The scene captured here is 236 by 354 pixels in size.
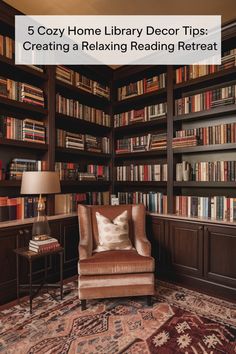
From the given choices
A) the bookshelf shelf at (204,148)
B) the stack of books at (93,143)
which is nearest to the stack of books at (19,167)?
the stack of books at (93,143)

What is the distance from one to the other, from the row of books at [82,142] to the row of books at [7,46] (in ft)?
3.07

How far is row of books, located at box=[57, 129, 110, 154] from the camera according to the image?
3.06 m

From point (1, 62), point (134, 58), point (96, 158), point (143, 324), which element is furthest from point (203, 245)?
point (1, 62)

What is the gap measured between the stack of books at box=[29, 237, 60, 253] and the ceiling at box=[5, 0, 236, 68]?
7.51 feet

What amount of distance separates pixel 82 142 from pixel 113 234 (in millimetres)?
1368

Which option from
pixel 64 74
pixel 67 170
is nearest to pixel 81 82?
pixel 64 74

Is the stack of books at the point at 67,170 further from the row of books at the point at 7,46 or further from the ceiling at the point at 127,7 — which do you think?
the ceiling at the point at 127,7

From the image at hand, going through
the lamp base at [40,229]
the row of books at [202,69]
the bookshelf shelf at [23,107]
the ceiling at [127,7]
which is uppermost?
the ceiling at [127,7]

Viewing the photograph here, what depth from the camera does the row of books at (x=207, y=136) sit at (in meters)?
2.61

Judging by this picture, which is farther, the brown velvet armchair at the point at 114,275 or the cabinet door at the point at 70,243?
the cabinet door at the point at 70,243

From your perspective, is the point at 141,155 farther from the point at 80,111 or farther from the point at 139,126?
the point at 80,111

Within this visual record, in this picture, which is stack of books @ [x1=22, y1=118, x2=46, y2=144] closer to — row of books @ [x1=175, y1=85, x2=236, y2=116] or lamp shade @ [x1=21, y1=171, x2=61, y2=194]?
lamp shade @ [x1=21, y1=171, x2=61, y2=194]

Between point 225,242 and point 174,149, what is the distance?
1199 millimetres

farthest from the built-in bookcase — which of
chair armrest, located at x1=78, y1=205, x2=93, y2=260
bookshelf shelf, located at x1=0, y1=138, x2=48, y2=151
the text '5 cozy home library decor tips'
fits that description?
chair armrest, located at x1=78, y1=205, x2=93, y2=260
